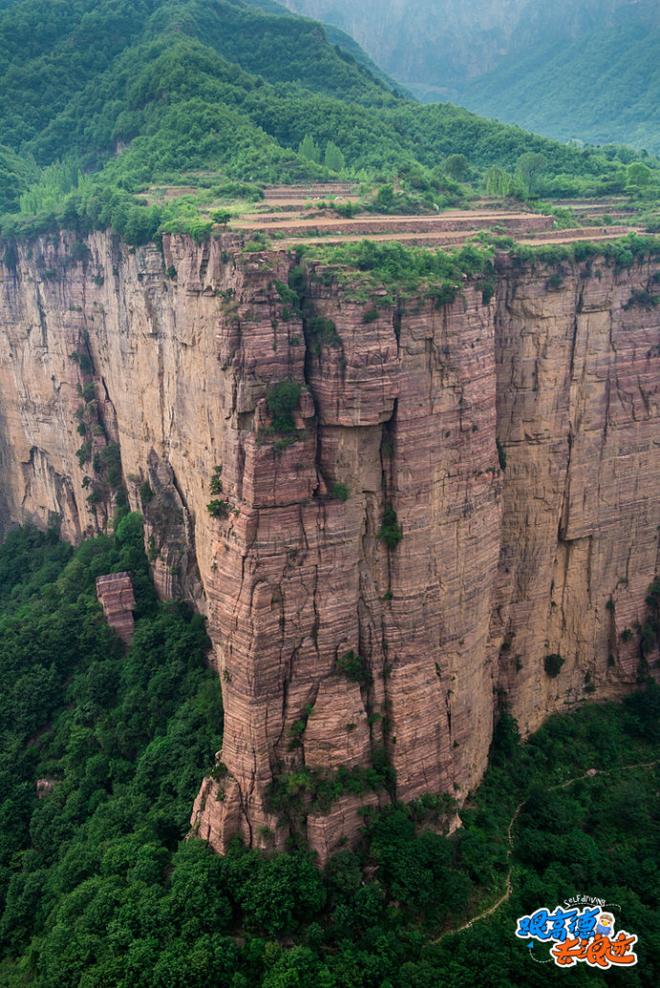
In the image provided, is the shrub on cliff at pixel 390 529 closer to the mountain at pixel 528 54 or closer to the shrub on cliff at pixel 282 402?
the shrub on cliff at pixel 282 402

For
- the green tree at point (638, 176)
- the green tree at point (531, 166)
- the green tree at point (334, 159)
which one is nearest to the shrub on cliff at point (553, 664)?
the green tree at point (638, 176)

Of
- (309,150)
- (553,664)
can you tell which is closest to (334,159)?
(309,150)

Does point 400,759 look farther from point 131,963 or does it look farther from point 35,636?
point 35,636

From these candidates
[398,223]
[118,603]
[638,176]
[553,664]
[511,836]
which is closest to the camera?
[511,836]

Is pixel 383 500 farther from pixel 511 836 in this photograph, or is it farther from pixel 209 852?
pixel 511 836

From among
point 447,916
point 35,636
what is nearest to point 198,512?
point 35,636

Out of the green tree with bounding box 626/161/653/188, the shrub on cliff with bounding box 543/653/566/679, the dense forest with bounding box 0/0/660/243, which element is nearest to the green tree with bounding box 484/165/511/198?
the dense forest with bounding box 0/0/660/243
